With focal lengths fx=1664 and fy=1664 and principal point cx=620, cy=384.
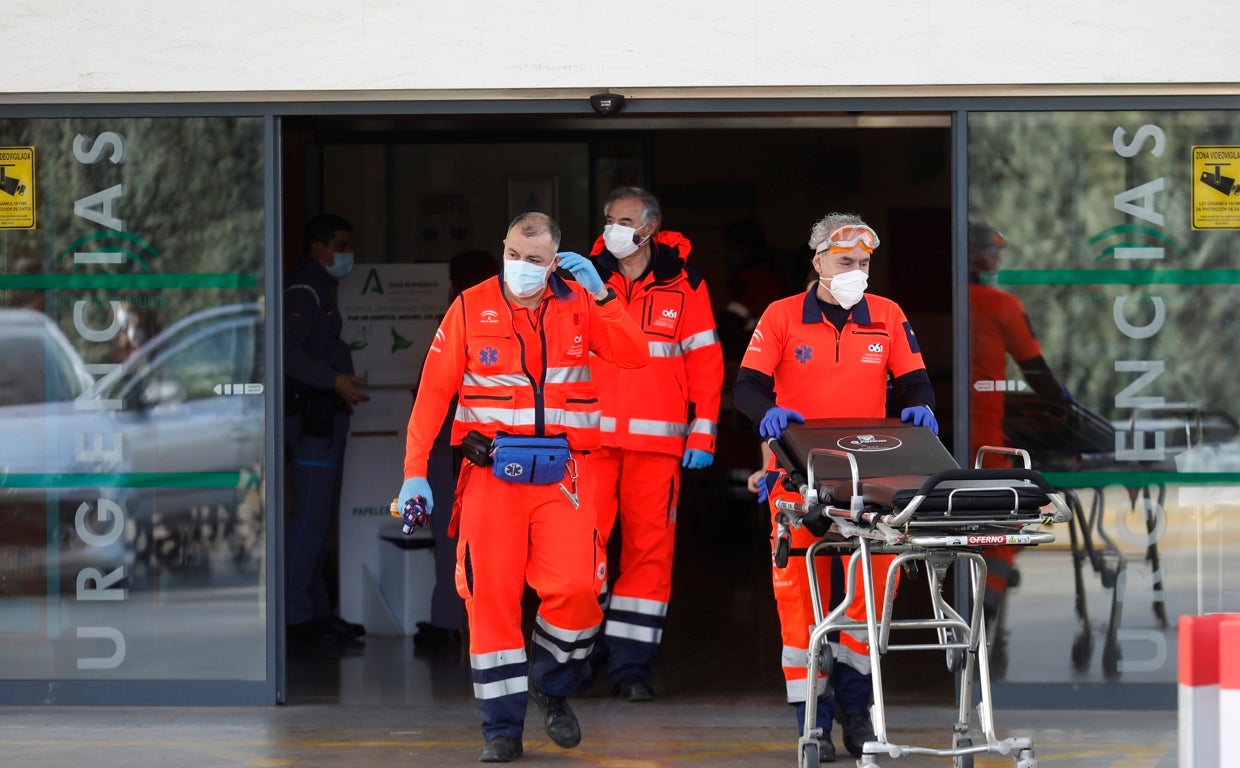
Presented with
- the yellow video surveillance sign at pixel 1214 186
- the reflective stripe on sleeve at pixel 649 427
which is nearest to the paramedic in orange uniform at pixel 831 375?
the reflective stripe on sleeve at pixel 649 427

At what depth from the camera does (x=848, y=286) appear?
606cm

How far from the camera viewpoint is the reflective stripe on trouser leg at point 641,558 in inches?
289

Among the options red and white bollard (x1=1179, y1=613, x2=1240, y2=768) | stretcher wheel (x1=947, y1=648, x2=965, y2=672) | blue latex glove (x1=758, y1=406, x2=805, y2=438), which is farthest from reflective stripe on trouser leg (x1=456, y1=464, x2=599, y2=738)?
red and white bollard (x1=1179, y1=613, x2=1240, y2=768)

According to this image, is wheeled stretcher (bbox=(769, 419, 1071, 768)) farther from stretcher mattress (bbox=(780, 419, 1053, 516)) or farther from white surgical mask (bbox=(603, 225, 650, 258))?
white surgical mask (bbox=(603, 225, 650, 258))

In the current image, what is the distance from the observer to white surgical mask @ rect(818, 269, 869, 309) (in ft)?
19.9

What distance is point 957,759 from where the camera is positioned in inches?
215

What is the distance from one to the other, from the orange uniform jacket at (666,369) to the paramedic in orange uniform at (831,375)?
3.78 feet

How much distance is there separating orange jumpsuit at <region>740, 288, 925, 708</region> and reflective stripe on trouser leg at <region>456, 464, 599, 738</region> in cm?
76

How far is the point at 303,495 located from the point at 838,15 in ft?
12.7

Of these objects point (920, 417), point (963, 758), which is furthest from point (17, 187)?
point (963, 758)

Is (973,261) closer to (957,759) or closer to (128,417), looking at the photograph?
(957,759)

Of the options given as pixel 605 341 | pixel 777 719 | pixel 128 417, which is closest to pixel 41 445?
pixel 128 417

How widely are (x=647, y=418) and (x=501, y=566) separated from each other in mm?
1514

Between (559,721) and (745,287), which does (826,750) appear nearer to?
(559,721)
